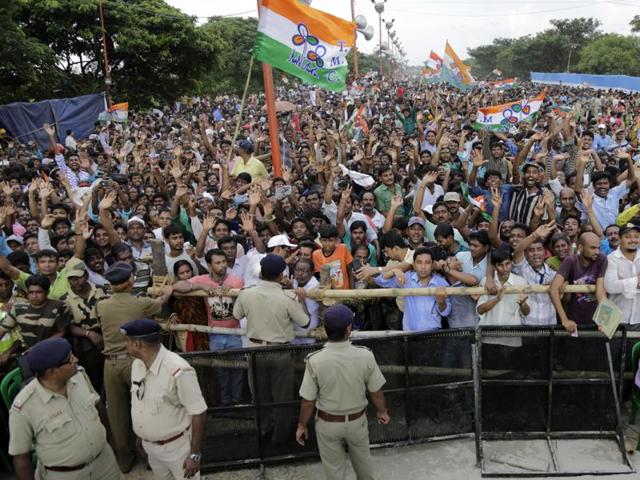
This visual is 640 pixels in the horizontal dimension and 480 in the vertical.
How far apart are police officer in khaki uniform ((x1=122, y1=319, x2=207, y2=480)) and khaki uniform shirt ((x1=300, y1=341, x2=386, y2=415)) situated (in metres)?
0.69

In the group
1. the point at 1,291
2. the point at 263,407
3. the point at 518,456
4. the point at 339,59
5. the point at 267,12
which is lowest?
the point at 518,456

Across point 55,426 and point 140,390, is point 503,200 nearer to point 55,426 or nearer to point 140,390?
point 140,390

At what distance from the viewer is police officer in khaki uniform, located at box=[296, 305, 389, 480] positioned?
123 inches

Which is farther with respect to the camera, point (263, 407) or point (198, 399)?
point (263, 407)

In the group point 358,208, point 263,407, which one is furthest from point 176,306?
point 358,208

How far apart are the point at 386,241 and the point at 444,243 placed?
561 mm

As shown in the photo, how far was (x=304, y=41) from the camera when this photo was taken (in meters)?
6.76

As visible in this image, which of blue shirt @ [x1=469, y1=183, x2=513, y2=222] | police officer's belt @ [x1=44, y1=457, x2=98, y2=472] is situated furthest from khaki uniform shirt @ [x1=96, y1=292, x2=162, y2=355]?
blue shirt @ [x1=469, y1=183, x2=513, y2=222]

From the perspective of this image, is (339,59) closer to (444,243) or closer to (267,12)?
(267,12)

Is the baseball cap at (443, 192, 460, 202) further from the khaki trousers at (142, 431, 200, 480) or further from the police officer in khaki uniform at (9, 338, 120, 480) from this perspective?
the police officer in khaki uniform at (9, 338, 120, 480)

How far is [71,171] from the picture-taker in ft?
32.1

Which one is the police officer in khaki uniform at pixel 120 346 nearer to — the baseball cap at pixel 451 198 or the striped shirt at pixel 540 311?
the striped shirt at pixel 540 311

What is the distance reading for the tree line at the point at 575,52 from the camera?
2071 inches

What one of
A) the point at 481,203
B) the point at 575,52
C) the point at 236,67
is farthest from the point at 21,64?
the point at 575,52
